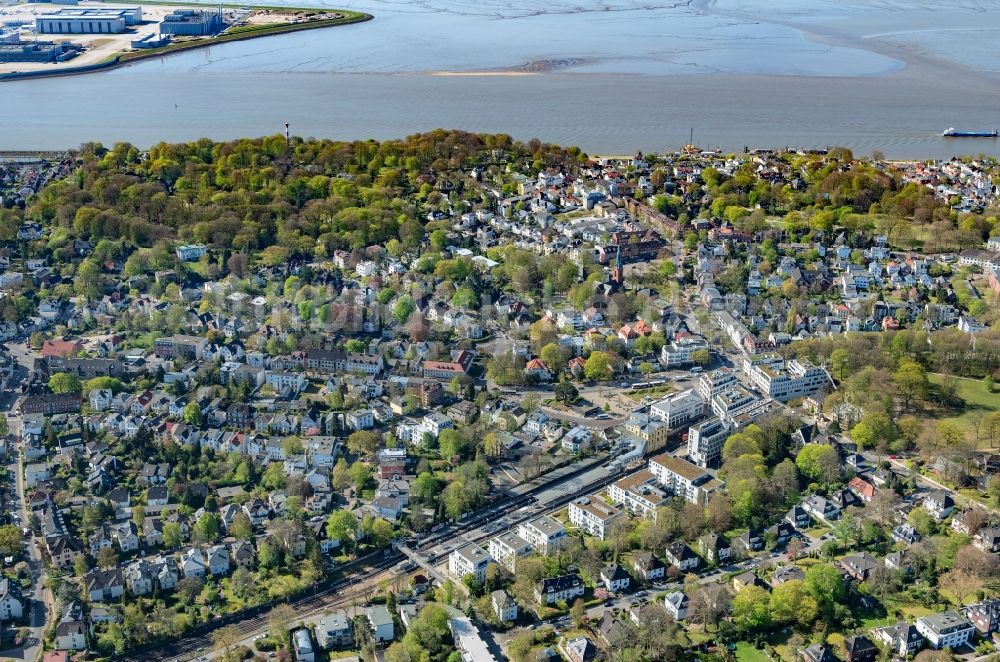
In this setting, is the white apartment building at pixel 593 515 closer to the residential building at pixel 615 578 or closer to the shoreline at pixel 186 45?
the residential building at pixel 615 578

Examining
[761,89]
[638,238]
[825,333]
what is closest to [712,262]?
[638,238]

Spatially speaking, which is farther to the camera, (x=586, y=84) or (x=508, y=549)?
(x=586, y=84)

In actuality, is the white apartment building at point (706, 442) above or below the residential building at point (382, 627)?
above

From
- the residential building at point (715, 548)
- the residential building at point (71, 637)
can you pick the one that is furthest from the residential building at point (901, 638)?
the residential building at point (71, 637)

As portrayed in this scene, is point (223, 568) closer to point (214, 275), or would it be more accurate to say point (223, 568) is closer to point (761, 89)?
point (214, 275)

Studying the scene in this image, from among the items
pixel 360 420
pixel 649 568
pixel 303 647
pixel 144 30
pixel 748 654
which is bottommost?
pixel 748 654

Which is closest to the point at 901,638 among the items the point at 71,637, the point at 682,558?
the point at 682,558

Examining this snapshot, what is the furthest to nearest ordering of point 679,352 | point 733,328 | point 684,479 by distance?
1. point 733,328
2. point 679,352
3. point 684,479

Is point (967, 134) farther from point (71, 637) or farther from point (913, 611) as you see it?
point (71, 637)
